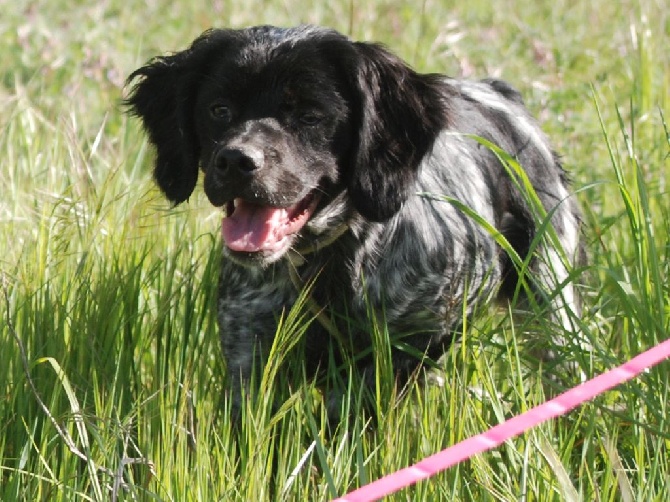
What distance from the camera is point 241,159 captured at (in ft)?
10.8

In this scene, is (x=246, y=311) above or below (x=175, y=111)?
below

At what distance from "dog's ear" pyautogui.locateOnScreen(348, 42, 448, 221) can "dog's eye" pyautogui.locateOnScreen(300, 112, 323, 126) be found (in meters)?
0.14

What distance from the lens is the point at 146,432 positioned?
9.71ft

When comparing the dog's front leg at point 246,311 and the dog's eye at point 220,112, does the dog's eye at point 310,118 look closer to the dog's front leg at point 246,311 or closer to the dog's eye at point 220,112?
the dog's eye at point 220,112

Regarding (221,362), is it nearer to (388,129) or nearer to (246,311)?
(246,311)

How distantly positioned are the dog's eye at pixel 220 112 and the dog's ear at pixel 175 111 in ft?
0.51

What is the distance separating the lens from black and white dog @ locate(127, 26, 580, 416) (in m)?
3.46

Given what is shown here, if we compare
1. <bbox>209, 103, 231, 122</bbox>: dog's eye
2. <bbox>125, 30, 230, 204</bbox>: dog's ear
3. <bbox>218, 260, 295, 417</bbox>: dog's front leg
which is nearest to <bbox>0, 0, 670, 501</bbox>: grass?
<bbox>218, 260, 295, 417</bbox>: dog's front leg

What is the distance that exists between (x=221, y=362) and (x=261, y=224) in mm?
530

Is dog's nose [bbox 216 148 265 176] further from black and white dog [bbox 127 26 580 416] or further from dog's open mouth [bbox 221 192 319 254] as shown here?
dog's open mouth [bbox 221 192 319 254]

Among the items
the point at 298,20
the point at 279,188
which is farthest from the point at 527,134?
the point at 298,20

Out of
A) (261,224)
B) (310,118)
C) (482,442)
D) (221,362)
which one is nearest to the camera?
(482,442)

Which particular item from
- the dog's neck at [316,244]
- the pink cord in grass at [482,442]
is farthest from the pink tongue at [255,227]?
the pink cord in grass at [482,442]

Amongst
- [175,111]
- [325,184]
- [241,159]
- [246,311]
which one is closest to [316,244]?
[325,184]
